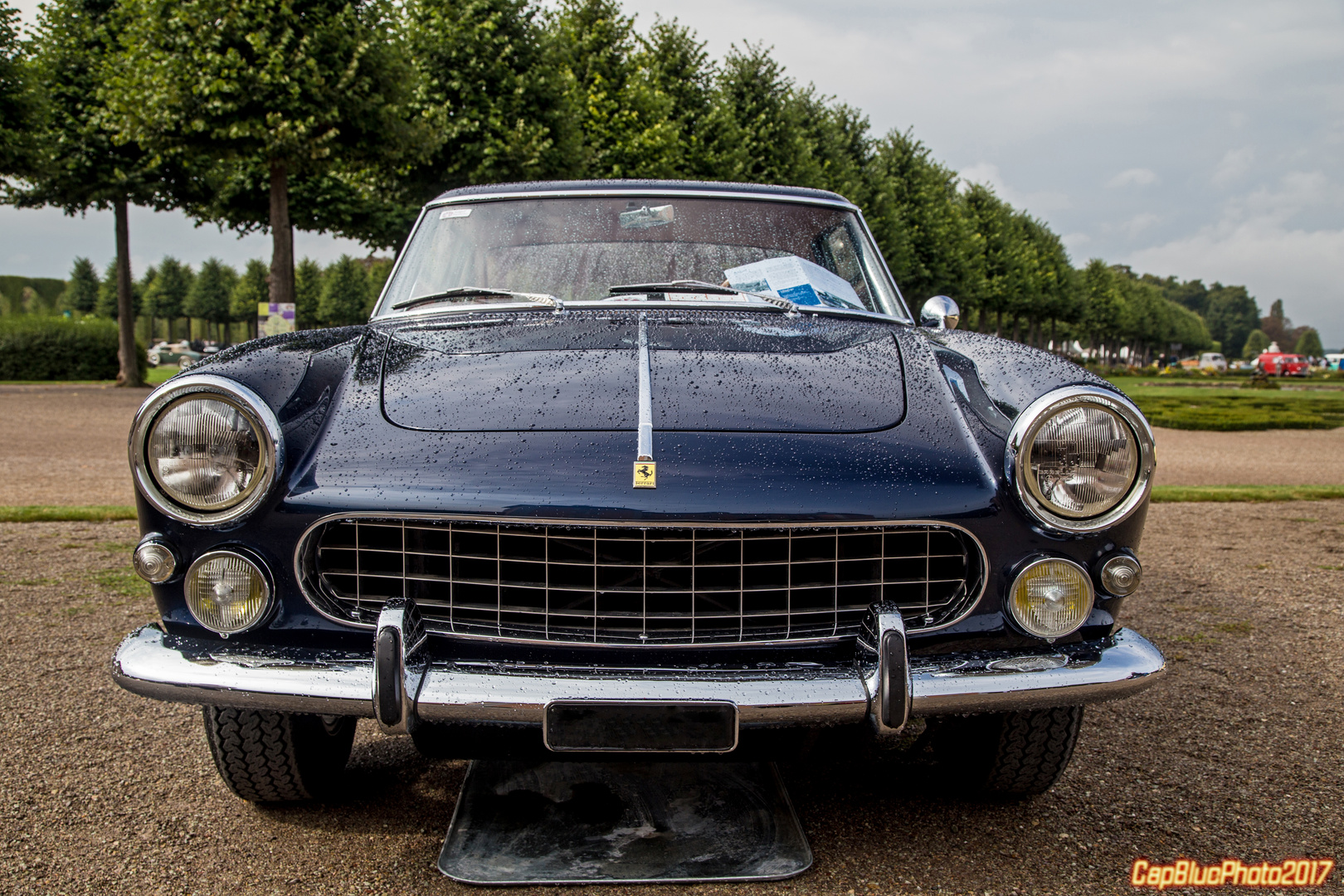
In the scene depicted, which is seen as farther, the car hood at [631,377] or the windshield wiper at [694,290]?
the windshield wiper at [694,290]

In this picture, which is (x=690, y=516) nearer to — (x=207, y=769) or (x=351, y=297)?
(x=207, y=769)

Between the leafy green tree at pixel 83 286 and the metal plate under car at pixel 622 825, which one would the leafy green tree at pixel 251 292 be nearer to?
the leafy green tree at pixel 83 286

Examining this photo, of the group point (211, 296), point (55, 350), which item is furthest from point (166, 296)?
point (55, 350)

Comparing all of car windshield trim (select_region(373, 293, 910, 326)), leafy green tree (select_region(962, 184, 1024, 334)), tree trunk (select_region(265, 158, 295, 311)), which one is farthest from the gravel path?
leafy green tree (select_region(962, 184, 1024, 334))

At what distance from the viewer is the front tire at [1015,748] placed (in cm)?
226

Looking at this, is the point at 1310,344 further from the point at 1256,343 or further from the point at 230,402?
the point at 230,402

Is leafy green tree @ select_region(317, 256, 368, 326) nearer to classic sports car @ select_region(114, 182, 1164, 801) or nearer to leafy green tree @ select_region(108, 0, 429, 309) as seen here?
leafy green tree @ select_region(108, 0, 429, 309)

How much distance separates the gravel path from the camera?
7.69m

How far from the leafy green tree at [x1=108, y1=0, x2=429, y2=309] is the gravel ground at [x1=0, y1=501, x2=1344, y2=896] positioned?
9.84m

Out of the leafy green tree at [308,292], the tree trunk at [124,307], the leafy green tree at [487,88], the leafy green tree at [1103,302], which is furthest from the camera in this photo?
the leafy green tree at [308,292]

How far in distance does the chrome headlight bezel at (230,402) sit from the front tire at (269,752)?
0.46 metres

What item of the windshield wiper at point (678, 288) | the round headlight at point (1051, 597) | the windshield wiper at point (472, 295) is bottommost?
the round headlight at point (1051, 597)

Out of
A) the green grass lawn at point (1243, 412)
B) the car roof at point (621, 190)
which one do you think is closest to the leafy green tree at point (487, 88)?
the green grass lawn at point (1243, 412)

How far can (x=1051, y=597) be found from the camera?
2029 millimetres
